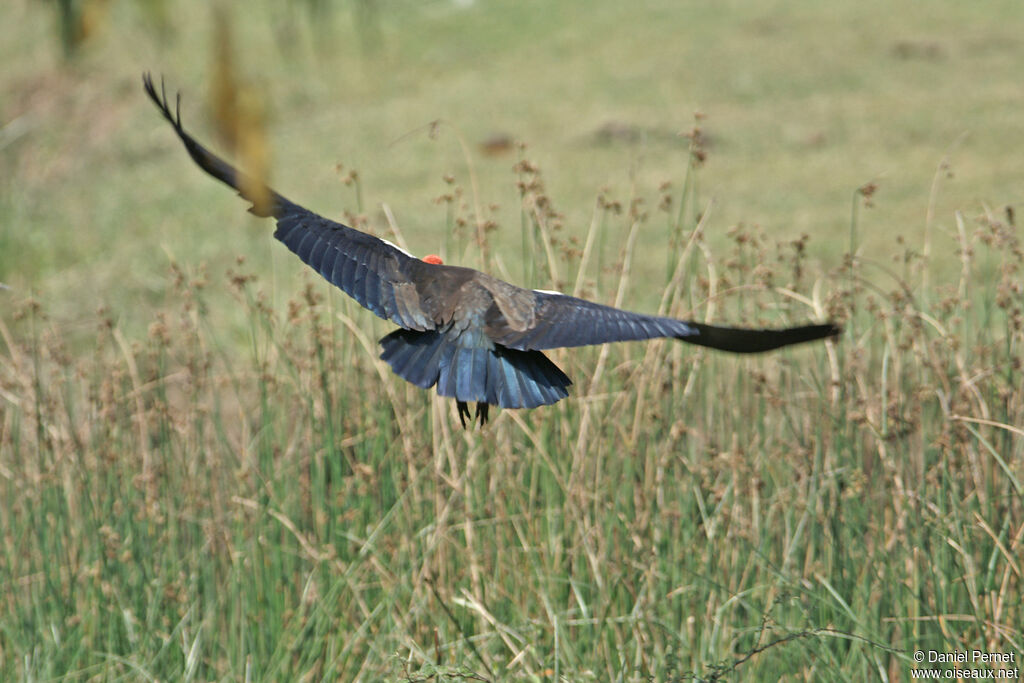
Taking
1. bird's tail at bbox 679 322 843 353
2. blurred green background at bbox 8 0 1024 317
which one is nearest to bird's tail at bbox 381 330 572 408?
bird's tail at bbox 679 322 843 353

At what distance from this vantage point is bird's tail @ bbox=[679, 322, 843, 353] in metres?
1.74

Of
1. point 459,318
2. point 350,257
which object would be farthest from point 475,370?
point 350,257

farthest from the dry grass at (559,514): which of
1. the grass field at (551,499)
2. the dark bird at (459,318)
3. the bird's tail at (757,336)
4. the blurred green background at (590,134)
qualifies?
the blurred green background at (590,134)

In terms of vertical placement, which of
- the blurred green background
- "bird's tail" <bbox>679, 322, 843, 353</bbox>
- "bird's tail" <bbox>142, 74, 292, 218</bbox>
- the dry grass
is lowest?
the dry grass

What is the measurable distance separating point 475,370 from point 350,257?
1.22ft

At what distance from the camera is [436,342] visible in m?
2.14

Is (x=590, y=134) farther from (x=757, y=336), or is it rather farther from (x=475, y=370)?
(x=757, y=336)

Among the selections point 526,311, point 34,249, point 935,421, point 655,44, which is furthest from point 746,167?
point 526,311

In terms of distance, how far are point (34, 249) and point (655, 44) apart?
732 cm

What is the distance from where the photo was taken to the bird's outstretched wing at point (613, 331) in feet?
5.84

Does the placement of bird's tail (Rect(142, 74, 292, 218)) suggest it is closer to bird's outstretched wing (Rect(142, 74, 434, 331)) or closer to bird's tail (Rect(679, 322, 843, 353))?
bird's outstretched wing (Rect(142, 74, 434, 331))

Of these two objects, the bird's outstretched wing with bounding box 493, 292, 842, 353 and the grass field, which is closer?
the bird's outstretched wing with bounding box 493, 292, 842, 353

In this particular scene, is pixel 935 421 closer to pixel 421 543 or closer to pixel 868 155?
pixel 421 543

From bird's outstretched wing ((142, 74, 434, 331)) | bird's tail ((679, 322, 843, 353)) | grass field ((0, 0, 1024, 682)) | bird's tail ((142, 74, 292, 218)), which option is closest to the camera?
bird's tail ((679, 322, 843, 353))
